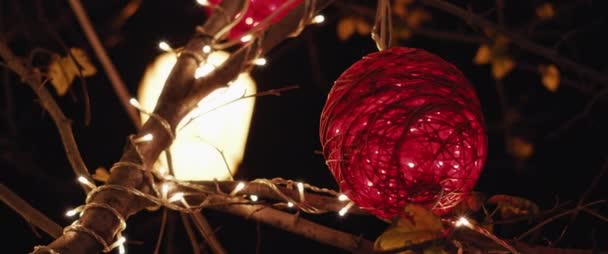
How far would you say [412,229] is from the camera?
3.24 feet

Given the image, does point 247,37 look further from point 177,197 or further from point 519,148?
point 519,148

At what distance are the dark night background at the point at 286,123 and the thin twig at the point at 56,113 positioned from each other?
701 millimetres

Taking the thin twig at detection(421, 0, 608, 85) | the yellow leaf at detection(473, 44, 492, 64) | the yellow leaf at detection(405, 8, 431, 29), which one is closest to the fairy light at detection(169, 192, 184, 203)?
the thin twig at detection(421, 0, 608, 85)

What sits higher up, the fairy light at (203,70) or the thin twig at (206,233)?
the fairy light at (203,70)

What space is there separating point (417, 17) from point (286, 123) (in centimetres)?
54

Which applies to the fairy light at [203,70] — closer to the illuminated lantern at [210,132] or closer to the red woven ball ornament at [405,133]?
the illuminated lantern at [210,132]

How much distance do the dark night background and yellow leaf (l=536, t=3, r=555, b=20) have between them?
3.4 inches

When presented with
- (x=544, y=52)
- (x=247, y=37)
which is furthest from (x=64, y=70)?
(x=544, y=52)

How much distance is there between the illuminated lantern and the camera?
61.6 inches

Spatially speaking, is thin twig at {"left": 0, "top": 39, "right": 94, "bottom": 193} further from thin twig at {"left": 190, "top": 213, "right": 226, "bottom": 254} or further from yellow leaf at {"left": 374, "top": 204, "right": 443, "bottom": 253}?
yellow leaf at {"left": 374, "top": 204, "right": 443, "bottom": 253}

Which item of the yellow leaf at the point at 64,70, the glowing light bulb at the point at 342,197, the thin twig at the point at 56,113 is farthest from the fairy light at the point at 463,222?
the yellow leaf at the point at 64,70

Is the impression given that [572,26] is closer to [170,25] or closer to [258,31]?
[170,25]

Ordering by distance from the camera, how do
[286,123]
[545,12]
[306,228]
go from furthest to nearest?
[286,123]
[545,12]
[306,228]

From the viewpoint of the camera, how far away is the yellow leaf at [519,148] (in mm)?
2223
